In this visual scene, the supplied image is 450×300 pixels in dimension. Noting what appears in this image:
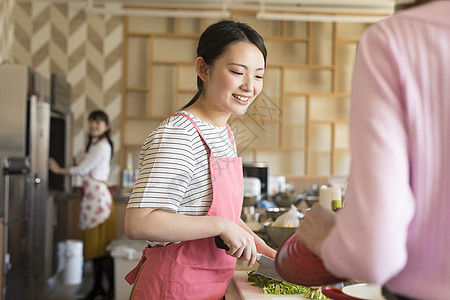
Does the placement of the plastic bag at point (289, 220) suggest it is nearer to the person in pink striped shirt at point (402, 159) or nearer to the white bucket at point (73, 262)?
the person in pink striped shirt at point (402, 159)

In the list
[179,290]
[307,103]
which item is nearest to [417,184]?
[179,290]

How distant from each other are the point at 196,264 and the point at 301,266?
591 millimetres

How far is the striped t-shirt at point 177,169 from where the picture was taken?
129cm

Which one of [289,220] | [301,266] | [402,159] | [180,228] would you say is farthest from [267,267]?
[402,159]

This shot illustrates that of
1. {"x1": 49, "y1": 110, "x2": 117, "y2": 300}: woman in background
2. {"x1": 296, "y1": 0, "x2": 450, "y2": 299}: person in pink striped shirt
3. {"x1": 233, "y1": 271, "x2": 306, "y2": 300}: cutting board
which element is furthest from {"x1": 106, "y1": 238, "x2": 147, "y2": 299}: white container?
{"x1": 296, "y1": 0, "x2": 450, "y2": 299}: person in pink striped shirt

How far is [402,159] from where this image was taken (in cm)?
65

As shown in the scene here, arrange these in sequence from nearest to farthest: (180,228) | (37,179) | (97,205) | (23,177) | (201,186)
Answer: (180,228)
(201,186)
(23,177)
(37,179)
(97,205)

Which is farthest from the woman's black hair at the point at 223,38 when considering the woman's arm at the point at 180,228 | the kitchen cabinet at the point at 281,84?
the kitchen cabinet at the point at 281,84

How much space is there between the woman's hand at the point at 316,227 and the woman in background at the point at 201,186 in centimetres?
46

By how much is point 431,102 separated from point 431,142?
5cm

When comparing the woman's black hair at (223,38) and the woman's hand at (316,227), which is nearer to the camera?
the woman's hand at (316,227)

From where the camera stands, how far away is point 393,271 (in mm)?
655

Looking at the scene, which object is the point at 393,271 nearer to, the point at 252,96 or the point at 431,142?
the point at 431,142

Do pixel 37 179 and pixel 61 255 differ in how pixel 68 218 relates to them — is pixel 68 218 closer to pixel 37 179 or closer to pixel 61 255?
pixel 61 255
